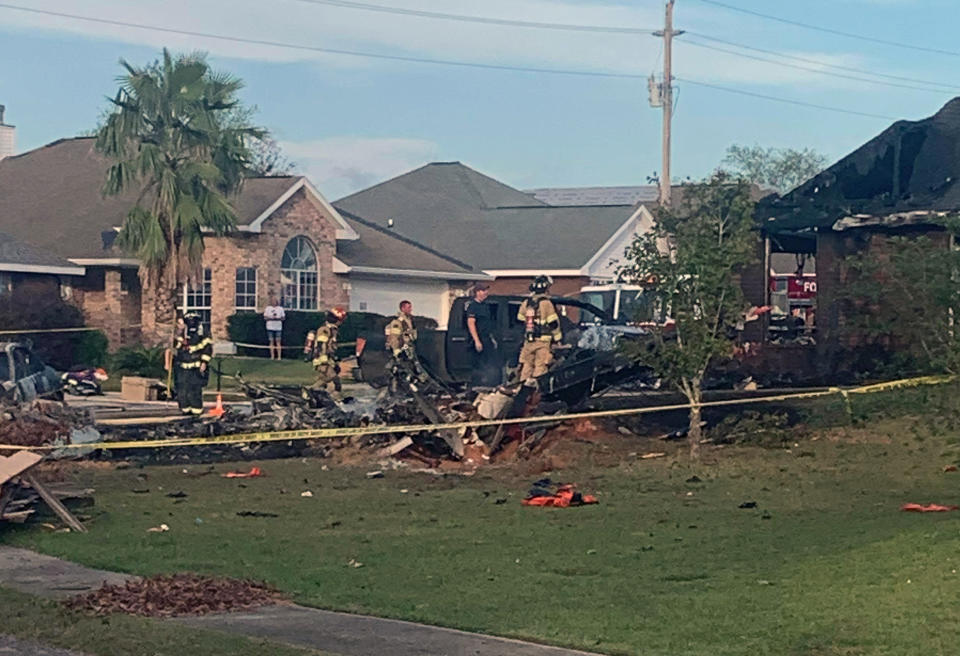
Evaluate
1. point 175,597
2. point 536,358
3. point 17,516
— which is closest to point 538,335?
point 536,358

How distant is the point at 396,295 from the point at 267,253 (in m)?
5.79

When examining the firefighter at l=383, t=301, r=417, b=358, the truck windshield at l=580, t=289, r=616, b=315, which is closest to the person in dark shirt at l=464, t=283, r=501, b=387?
the firefighter at l=383, t=301, r=417, b=358

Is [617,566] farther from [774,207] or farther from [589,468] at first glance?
[774,207]

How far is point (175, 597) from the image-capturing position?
30.5 ft

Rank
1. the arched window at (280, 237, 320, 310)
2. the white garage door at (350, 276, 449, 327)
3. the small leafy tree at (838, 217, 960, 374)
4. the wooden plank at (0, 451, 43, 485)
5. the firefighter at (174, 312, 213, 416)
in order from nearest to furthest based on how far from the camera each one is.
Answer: the wooden plank at (0, 451, 43, 485), the small leafy tree at (838, 217, 960, 374), the firefighter at (174, 312, 213, 416), the arched window at (280, 237, 320, 310), the white garage door at (350, 276, 449, 327)

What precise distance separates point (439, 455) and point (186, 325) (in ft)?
18.2

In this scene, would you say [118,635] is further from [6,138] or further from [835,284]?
[6,138]

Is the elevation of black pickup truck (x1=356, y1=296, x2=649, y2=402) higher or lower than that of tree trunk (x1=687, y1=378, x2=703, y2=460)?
higher

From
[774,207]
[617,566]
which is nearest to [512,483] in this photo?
[617,566]

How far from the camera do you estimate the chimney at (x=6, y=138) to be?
6944 cm

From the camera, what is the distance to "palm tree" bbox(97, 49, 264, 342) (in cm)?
3728

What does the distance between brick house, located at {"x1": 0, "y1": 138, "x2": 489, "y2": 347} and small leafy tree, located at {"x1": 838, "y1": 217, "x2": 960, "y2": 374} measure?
Answer: 23422 mm

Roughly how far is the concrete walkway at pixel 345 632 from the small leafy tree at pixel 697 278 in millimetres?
8413

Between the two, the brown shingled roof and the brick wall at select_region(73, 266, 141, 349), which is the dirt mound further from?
the brick wall at select_region(73, 266, 141, 349)
